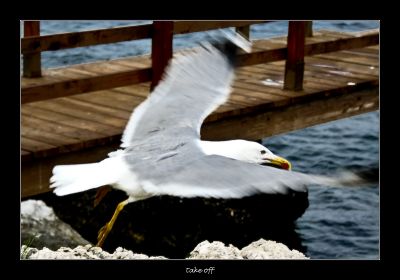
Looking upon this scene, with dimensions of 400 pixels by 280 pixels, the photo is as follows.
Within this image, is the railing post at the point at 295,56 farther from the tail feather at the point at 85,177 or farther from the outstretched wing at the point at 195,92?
the tail feather at the point at 85,177

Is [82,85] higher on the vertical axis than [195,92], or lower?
lower

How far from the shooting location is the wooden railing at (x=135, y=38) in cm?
630

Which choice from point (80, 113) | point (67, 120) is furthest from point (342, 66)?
point (67, 120)

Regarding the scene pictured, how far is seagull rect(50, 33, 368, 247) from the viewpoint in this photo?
15.0ft

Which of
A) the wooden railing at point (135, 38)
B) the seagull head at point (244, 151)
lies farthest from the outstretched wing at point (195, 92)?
the wooden railing at point (135, 38)

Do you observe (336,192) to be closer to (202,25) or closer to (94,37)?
(202,25)

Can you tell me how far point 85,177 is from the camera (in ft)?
15.7

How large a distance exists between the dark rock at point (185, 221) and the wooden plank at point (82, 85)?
0.66 meters

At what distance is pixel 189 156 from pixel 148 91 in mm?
2181
